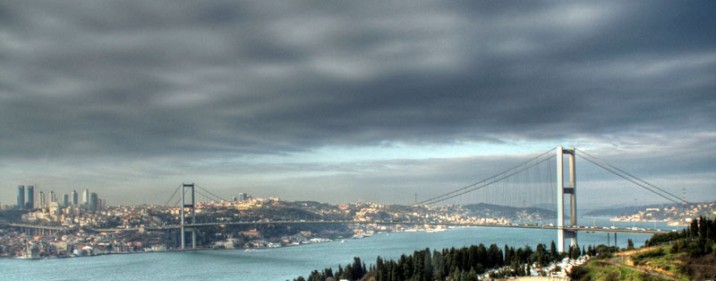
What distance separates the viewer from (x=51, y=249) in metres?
59.7

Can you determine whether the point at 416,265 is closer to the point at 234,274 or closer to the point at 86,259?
the point at 234,274

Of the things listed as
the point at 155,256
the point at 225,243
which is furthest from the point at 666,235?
the point at 225,243

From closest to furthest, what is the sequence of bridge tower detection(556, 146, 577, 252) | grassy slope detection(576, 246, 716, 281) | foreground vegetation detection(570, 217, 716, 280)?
1. grassy slope detection(576, 246, 716, 281)
2. foreground vegetation detection(570, 217, 716, 280)
3. bridge tower detection(556, 146, 577, 252)

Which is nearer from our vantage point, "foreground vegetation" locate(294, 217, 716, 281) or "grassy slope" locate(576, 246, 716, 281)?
"grassy slope" locate(576, 246, 716, 281)

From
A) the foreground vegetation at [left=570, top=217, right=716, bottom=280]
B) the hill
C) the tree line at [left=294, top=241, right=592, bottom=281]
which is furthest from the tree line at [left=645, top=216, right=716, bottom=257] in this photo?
the hill

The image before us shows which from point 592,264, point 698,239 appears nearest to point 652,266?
point 698,239

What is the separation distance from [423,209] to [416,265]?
4772cm

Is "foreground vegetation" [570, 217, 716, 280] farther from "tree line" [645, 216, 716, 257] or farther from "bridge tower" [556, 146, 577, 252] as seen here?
"bridge tower" [556, 146, 577, 252]

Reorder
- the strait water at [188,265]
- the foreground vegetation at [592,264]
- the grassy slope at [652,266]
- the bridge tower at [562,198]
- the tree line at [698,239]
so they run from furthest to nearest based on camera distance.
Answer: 1. the strait water at [188,265]
2. the bridge tower at [562,198]
3. the tree line at [698,239]
4. the foreground vegetation at [592,264]
5. the grassy slope at [652,266]

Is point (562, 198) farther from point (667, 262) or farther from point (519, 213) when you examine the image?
point (519, 213)

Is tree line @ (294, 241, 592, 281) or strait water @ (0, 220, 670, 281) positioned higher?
tree line @ (294, 241, 592, 281)

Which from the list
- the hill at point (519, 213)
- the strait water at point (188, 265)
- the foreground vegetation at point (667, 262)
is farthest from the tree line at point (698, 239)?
the hill at point (519, 213)

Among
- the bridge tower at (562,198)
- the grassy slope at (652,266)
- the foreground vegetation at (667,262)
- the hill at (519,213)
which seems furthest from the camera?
the hill at (519,213)

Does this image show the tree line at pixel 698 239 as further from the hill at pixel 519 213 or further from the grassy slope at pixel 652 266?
the hill at pixel 519 213
